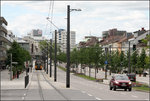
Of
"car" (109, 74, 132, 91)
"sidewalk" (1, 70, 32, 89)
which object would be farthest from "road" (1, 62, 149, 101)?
"sidewalk" (1, 70, 32, 89)

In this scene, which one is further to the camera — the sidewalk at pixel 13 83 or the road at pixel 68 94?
the sidewalk at pixel 13 83

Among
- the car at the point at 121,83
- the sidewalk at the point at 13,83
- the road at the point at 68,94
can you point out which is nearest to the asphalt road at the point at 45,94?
the road at the point at 68,94

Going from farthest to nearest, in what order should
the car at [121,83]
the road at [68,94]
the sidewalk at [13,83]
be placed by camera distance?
the sidewalk at [13,83] → the car at [121,83] → the road at [68,94]

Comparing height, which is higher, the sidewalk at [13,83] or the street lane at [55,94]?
the street lane at [55,94]

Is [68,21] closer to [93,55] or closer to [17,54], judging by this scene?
[93,55]

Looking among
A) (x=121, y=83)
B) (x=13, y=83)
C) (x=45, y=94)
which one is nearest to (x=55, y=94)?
(x=45, y=94)

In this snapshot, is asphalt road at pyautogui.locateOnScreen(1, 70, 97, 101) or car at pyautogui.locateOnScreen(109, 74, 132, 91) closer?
asphalt road at pyautogui.locateOnScreen(1, 70, 97, 101)

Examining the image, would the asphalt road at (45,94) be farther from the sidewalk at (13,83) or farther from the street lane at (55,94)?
the sidewalk at (13,83)

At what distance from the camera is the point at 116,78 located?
43.6 m

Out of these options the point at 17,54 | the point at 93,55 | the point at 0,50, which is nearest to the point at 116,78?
the point at 93,55

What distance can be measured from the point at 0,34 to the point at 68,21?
296 feet

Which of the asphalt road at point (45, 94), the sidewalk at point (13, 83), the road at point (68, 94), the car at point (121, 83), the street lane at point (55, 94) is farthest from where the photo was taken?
the sidewalk at point (13, 83)

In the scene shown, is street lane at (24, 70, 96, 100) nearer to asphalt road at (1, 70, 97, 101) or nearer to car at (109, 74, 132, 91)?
asphalt road at (1, 70, 97, 101)

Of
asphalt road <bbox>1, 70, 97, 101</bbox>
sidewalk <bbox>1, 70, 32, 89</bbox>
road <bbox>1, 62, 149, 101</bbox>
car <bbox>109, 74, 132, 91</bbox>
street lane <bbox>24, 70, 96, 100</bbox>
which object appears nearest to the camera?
street lane <bbox>24, 70, 96, 100</bbox>
